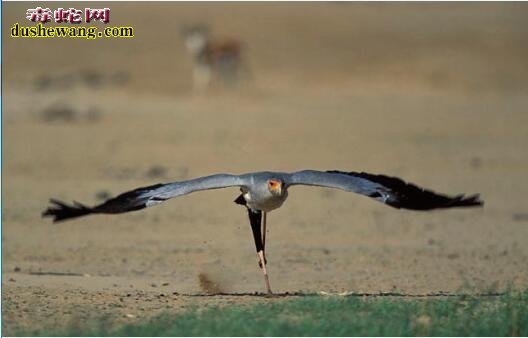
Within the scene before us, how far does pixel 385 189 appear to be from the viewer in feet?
29.3

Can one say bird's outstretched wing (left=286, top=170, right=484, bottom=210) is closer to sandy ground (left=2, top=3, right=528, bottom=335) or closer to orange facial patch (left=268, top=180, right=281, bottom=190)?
orange facial patch (left=268, top=180, right=281, bottom=190)

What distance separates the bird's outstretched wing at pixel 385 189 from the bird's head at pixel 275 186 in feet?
0.33

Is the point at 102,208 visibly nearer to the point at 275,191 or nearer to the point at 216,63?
the point at 275,191

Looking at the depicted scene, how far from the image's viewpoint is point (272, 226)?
14.2 m

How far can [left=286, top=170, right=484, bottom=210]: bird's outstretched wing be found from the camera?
8781 mm

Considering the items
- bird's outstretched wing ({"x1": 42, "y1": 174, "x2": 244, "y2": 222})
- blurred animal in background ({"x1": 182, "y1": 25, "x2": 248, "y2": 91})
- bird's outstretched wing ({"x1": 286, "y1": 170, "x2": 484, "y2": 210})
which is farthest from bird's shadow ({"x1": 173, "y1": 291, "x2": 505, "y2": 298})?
blurred animal in background ({"x1": 182, "y1": 25, "x2": 248, "y2": 91})

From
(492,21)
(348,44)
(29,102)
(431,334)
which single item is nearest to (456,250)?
(431,334)

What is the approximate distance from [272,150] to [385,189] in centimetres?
1246

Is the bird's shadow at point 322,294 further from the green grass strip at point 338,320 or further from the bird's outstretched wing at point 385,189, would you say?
the bird's outstretched wing at point 385,189

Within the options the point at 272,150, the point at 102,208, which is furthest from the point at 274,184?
the point at 272,150

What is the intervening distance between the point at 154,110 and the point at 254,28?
15.6 metres

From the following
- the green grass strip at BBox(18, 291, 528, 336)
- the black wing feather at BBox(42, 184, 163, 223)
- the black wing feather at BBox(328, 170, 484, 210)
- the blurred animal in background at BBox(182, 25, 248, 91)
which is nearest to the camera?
the green grass strip at BBox(18, 291, 528, 336)

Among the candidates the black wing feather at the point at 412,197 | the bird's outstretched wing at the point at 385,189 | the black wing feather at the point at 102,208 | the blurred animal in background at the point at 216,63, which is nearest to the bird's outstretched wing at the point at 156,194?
the black wing feather at the point at 102,208

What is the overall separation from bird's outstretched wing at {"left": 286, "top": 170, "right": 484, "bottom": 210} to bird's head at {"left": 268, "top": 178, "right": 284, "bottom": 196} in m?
0.10
